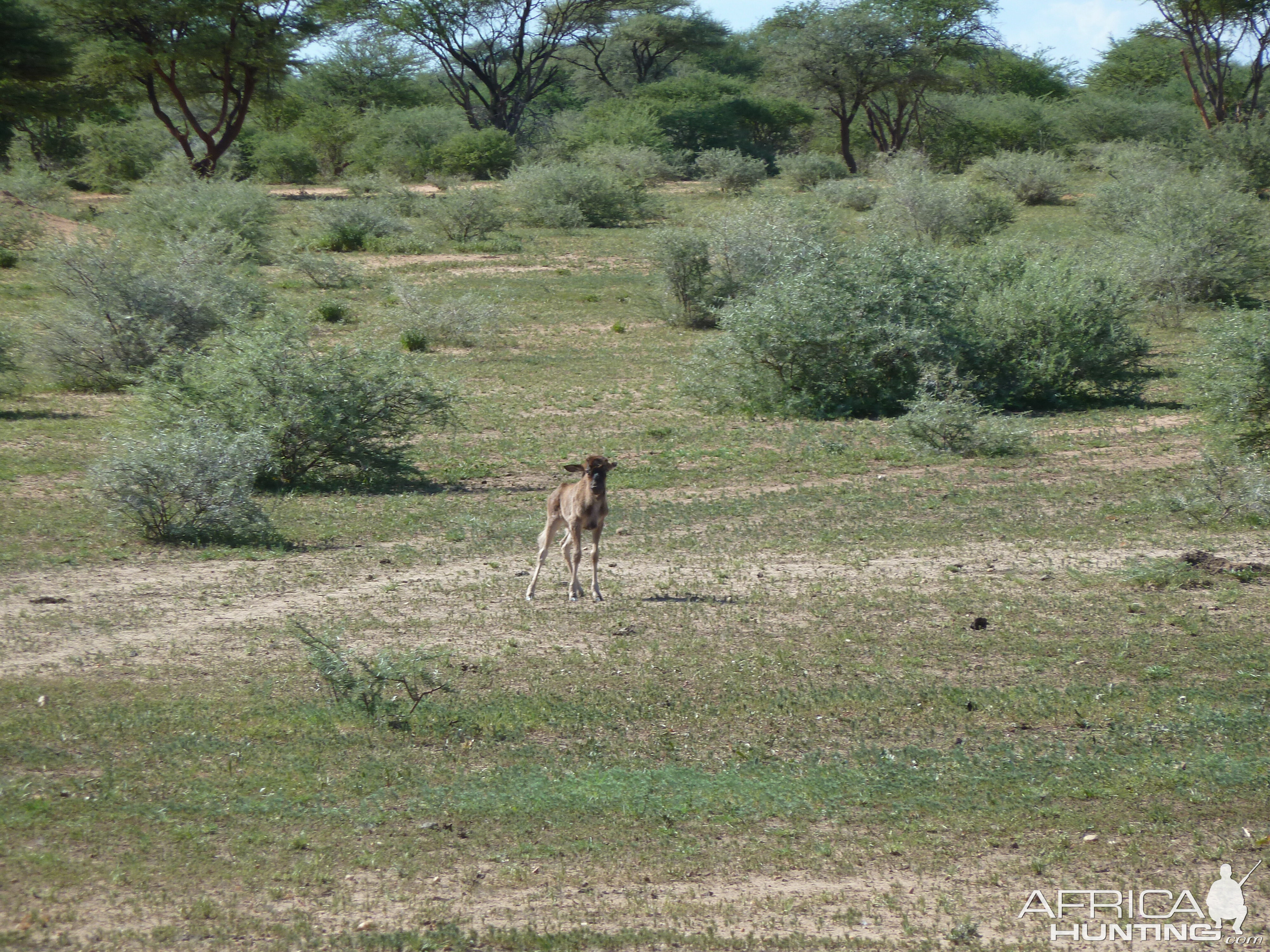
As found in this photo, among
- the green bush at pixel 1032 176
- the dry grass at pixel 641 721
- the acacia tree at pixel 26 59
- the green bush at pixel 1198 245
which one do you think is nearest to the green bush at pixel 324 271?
the acacia tree at pixel 26 59

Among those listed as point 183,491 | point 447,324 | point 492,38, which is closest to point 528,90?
point 492,38

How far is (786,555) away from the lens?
10.7m

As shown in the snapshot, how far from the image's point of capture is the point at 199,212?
27797 mm

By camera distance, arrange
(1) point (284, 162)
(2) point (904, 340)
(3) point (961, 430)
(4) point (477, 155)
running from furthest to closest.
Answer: (4) point (477, 155) < (1) point (284, 162) < (2) point (904, 340) < (3) point (961, 430)

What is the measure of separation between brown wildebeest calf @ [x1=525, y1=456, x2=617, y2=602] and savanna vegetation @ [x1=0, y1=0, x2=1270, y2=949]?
24 cm

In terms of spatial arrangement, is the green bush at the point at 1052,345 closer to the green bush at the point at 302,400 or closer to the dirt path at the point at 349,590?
the dirt path at the point at 349,590

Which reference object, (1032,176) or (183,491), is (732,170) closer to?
(1032,176)

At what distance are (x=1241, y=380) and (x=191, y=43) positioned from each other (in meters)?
35.3

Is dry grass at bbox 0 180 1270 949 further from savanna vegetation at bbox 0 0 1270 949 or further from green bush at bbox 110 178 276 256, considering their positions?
green bush at bbox 110 178 276 256

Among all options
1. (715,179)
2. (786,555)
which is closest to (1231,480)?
(786,555)

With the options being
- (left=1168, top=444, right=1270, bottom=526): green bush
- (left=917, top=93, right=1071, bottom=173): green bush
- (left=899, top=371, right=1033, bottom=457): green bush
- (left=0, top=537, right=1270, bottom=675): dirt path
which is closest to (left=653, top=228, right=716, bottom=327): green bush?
(left=899, top=371, right=1033, bottom=457): green bush

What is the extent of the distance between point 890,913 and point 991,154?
4699cm

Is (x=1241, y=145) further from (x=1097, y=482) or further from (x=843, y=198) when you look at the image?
(x=1097, y=482)

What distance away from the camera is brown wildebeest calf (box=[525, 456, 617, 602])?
9.09 meters
